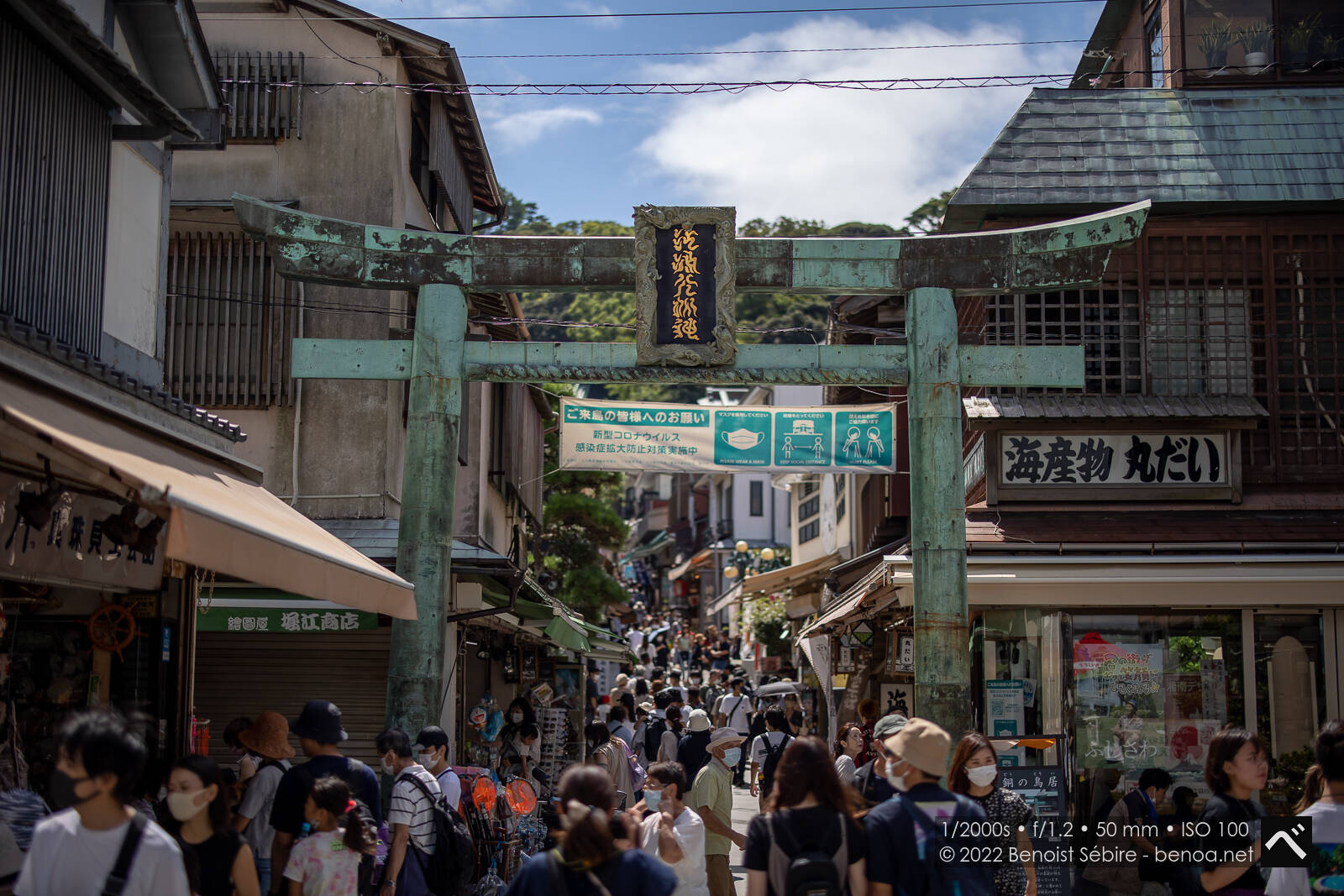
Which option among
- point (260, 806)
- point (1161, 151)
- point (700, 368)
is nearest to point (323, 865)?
point (260, 806)

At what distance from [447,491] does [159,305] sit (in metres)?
3.12

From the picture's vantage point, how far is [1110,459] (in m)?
14.6

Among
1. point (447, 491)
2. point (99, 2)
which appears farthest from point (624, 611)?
point (99, 2)

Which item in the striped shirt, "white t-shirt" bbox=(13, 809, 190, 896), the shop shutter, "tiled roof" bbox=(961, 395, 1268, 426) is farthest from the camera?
the shop shutter

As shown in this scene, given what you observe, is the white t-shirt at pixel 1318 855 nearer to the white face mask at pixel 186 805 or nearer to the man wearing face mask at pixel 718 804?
the man wearing face mask at pixel 718 804

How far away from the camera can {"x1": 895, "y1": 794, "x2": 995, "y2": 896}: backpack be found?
5820mm

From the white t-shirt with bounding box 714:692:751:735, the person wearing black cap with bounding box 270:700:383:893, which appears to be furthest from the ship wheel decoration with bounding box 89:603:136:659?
the white t-shirt with bounding box 714:692:751:735

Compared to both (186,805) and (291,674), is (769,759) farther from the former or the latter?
(186,805)

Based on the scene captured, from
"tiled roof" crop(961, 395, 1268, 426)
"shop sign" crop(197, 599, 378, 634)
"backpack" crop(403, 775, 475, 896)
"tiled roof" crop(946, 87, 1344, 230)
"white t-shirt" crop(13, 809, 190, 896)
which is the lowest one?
"backpack" crop(403, 775, 475, 896)

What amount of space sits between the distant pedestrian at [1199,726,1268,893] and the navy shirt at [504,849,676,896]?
3187 millimetres

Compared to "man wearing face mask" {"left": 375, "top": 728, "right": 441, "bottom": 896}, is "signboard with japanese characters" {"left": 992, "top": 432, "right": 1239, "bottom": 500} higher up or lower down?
higher up

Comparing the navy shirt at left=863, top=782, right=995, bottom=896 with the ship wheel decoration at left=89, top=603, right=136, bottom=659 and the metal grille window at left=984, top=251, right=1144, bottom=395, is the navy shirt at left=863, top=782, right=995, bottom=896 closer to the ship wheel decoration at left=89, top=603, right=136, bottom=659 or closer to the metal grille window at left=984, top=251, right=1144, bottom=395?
the ship wheel decoration at left=89, top=603, right=136, bottom=659

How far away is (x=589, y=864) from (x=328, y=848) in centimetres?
210

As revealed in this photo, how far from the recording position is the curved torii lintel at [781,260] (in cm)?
1246
